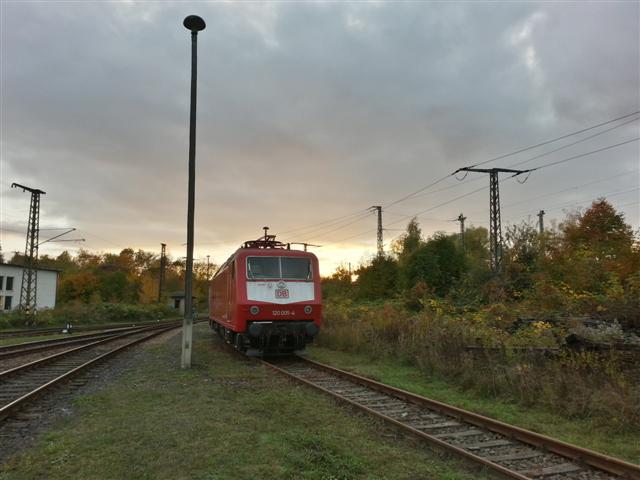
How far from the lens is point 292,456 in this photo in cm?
518

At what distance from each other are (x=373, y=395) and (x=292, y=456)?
3746mm

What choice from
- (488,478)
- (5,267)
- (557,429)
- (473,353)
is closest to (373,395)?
(473,353)

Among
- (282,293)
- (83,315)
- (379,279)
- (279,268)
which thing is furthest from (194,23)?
(83,315)

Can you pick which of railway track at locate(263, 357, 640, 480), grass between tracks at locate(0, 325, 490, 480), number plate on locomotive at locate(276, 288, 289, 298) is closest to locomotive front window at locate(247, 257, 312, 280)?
number plate on locomotive at locate(276, 288, 289, 298)

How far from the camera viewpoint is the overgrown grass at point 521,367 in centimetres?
677

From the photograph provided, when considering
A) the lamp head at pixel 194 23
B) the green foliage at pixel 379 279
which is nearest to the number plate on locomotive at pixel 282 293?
the lamp head at pixel 194 23

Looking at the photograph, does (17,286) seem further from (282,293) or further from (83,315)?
(282,293)

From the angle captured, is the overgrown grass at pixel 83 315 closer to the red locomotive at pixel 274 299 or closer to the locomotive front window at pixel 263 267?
the red locomotive at pixel 274 299

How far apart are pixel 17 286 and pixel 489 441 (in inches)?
2325

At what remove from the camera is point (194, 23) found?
1190 centimetres

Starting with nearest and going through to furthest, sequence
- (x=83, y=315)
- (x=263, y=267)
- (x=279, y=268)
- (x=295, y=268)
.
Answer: (x=263, y=267) < (x=279, y=268) < (x=295, y=268) < (x=83, y=315)

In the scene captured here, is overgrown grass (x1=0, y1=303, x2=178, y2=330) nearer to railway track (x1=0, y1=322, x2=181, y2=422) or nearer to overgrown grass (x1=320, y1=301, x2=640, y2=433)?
railway track (x1=0, y1=322, x2=181, y2=422)

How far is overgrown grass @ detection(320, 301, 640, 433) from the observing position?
22.2ft

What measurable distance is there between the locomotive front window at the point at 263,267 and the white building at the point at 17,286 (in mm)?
45373
